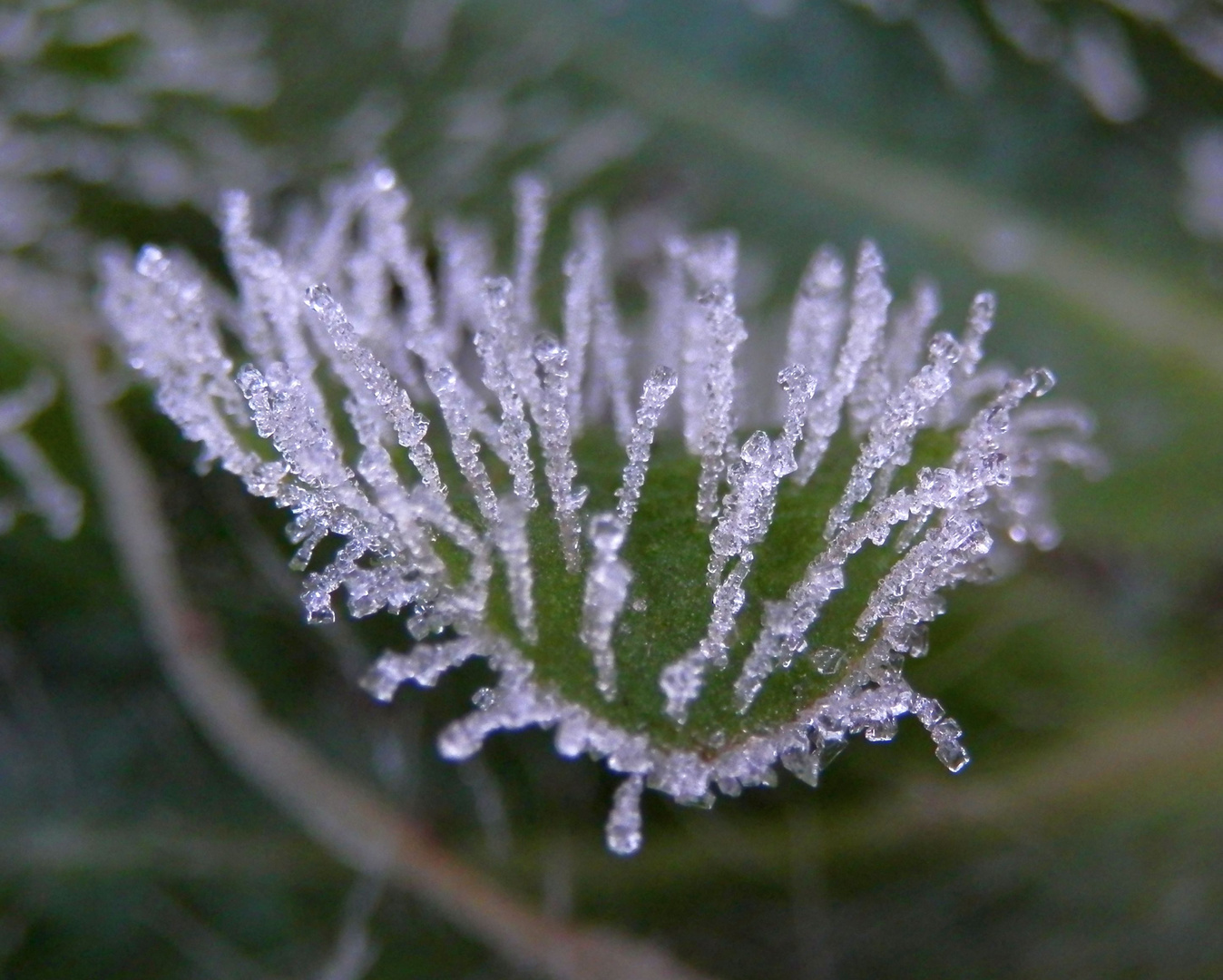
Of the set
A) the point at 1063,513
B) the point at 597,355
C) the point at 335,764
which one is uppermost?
the point at 597,355

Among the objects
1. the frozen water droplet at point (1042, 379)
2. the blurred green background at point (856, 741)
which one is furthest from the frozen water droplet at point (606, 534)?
the blurred green background at point (856, 741)

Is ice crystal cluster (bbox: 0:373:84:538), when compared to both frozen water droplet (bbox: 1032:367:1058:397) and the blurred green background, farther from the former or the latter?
frozen water droplet (bbox: 1032:367:1058:397)

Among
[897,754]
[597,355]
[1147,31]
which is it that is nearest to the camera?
[597,355]

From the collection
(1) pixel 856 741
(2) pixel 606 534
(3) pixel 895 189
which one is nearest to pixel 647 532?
(2) pixel 606 534

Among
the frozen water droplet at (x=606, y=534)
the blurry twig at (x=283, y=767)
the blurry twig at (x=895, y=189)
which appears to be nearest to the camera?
the frozen water droplet at (x=606, y=534)

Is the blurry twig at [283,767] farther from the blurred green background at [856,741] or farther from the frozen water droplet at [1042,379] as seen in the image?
the frozen water droplet at [1042,379]

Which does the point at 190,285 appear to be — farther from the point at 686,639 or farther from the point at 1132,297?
the point at 1132,297

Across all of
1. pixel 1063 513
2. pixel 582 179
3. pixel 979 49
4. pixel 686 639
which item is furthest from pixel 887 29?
pixel 686 639
